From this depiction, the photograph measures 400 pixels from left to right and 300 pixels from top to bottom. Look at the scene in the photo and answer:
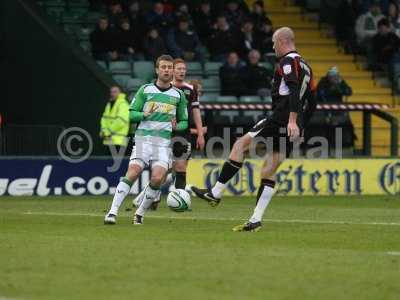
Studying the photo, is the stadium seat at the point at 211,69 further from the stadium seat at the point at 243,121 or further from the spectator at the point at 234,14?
the stadium seat at the point at 243,121

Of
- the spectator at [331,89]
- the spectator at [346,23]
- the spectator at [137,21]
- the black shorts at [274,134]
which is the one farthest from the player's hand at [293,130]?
the spectator at [346,23]

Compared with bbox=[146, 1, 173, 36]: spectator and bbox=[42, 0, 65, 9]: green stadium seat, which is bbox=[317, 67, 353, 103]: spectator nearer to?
bbox=[146, 1, 173, 36]: spectator

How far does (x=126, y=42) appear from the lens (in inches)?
1045

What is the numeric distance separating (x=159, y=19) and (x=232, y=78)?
2230 millimetres

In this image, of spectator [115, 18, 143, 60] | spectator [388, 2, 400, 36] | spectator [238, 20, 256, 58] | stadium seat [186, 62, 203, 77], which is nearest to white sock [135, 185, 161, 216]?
spectator [115, 18, 143, 60]

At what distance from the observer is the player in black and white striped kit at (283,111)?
1398 centimetres

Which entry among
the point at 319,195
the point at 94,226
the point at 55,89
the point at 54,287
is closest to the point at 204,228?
the point at 94,226

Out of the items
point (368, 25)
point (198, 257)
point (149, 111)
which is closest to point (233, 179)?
point (368, 25)

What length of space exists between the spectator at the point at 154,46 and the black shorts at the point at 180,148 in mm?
Result: 7242

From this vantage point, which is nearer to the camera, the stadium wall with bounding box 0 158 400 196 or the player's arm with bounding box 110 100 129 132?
the stadium wall with bounding box 0 158 400 196

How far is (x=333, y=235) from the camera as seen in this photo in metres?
13.7

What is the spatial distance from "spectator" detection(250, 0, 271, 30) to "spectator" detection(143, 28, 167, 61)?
9.38 feet

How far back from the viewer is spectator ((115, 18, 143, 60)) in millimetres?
26328

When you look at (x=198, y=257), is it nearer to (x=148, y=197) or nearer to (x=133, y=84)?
(x=148, y=197)
